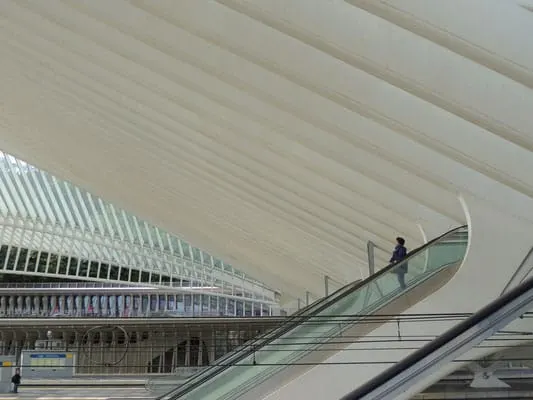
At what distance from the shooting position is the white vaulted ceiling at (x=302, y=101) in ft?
22.0

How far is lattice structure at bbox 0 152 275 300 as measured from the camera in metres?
33.3

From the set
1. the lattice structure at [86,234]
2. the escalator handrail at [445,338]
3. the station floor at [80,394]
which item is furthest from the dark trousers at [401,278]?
the lattice structure at [86,234]

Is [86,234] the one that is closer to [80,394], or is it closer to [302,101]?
[80,394]

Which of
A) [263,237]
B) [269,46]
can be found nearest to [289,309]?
[263,237]

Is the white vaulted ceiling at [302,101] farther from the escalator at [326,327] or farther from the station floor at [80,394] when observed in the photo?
the station floor at [80,394]

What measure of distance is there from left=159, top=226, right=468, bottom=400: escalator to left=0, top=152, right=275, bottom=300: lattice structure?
25.2 m

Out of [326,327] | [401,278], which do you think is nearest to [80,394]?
[326,327]

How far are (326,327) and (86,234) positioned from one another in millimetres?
26724

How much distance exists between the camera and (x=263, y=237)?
823 inches

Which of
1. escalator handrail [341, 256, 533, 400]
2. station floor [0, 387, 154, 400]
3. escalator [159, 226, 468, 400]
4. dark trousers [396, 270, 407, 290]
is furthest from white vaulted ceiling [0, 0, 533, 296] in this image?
station floor [0, 387, 154, 400]

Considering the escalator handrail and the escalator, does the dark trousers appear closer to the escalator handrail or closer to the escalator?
the escalator

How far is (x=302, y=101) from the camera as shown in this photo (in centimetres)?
883

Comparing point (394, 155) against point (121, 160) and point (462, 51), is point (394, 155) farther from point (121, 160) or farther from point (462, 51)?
point (121, 160)

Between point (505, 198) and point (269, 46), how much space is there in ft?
10.5
